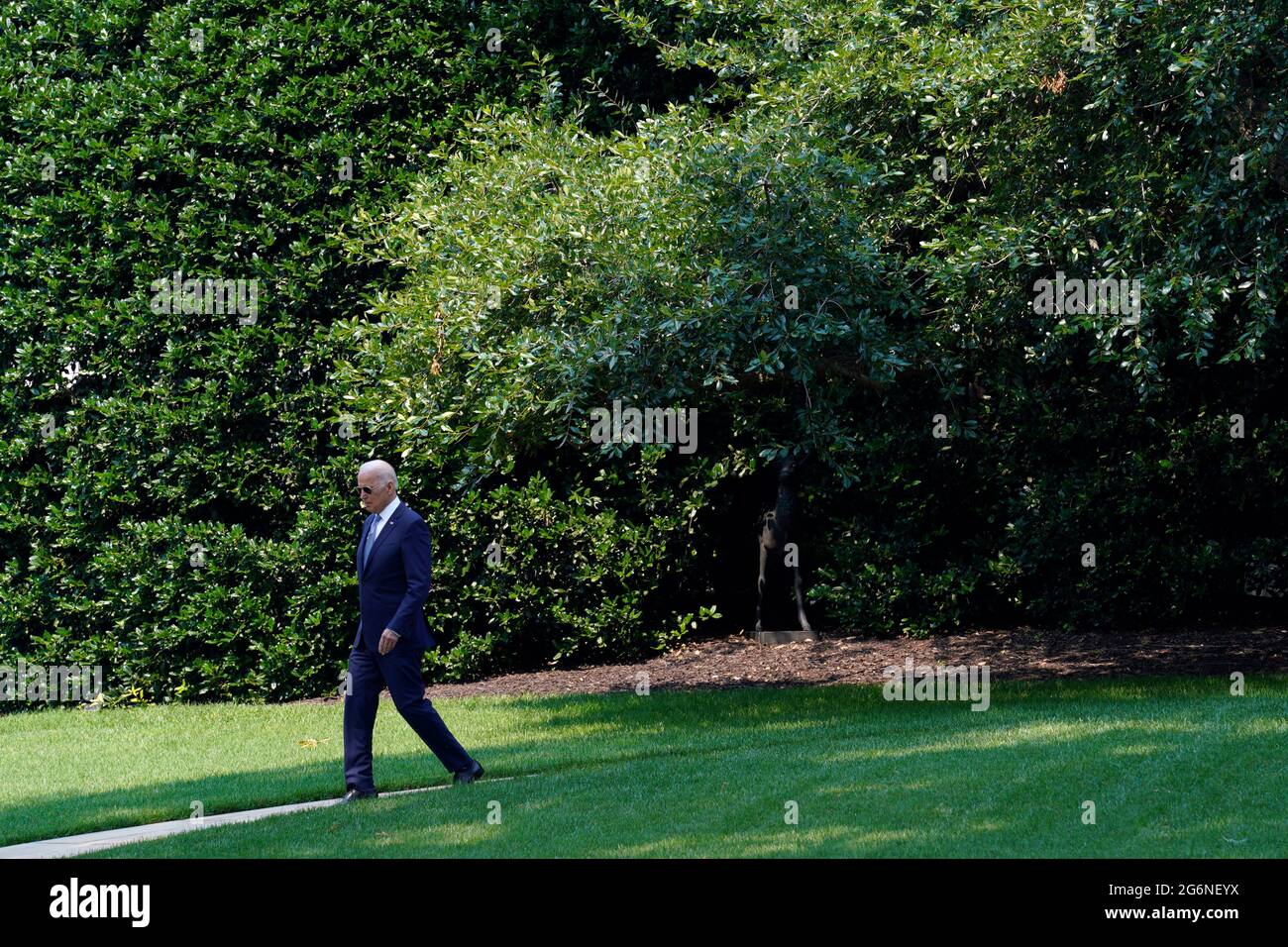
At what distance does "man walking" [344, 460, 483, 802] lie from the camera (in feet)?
28.0

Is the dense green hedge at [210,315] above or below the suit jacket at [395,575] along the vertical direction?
above

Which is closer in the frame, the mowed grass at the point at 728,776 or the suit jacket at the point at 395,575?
the mowed grass at the point at 728,776

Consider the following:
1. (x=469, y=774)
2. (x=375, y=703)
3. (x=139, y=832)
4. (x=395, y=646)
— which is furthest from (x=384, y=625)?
(x=139, y=832)

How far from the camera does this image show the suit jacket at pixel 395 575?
8.58 meters

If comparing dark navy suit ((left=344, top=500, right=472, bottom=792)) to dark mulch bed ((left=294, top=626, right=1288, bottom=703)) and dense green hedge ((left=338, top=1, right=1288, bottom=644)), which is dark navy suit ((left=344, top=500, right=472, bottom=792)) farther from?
dark mulch bed ((left=294, top=626, right=1288, bottom=703))

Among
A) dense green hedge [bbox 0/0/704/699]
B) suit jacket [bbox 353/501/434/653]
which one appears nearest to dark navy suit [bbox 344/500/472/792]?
suit jacket [bbox 353/501/434/653]

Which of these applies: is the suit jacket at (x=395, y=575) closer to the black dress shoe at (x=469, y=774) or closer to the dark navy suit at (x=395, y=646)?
the dark navy suit at (x=395, y=646)

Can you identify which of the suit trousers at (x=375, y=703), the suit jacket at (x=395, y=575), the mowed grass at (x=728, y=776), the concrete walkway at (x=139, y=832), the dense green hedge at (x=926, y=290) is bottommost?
the concrete walkway at (x=139, y=832)

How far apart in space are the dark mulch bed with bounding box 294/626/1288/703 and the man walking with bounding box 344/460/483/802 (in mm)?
4820

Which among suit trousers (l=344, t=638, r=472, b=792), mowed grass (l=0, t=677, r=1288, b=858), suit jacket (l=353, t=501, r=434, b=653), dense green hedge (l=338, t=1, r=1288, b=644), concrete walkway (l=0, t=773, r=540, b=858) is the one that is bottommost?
concrete walkway (l=0, t=773, r=540, b=858)

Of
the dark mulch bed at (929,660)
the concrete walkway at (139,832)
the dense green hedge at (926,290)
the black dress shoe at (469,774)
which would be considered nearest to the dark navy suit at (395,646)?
the black dress shoe at (469,774)

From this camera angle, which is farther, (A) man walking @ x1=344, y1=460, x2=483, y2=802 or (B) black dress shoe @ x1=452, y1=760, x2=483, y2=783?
(B) black dress shoe @ x1=452, y1=760, x2=483, y2=783

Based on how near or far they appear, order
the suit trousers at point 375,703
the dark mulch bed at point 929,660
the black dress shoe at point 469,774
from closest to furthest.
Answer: the suit trousers at point 375,703 → the black dress shoe at point 469,774 → the dark mulch bed at point 929,660

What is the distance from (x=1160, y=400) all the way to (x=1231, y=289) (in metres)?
4.02
